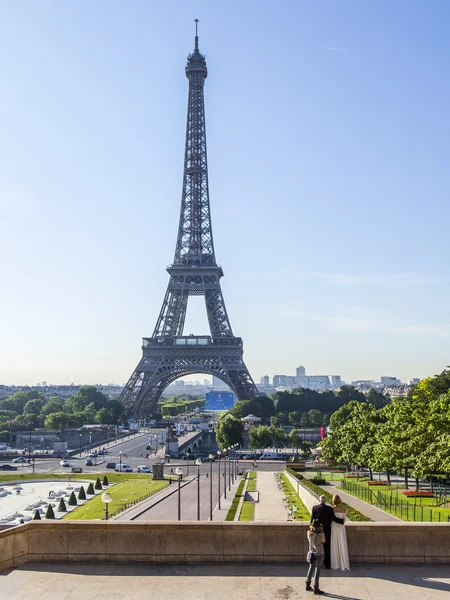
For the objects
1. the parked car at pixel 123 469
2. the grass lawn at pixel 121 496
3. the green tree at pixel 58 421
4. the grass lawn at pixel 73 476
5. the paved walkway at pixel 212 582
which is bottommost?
the grass lawn at pixel 121 496

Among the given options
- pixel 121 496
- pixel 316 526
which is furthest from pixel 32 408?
pixel 316 526

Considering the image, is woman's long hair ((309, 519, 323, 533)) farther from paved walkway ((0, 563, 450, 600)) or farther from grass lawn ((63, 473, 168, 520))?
grass lawn ((63, 473, 168, 520))

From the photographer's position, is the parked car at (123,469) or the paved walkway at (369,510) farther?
the parked car at (123,469)

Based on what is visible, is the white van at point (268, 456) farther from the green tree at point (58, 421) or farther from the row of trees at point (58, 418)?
the green tree at point (58, 421)

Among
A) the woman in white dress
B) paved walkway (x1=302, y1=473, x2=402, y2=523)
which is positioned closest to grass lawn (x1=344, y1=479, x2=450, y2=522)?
paved walkway (x1=302, y1=473, x2=402, y2=523)

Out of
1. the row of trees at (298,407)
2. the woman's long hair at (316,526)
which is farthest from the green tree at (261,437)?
the woman's long hair at (316,526)

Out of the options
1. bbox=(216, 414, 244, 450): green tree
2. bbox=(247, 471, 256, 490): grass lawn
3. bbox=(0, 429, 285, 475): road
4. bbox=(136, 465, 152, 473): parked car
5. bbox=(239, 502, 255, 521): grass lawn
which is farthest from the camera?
bbox=(216, 414, 244, 450): green tree

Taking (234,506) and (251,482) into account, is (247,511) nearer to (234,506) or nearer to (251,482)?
(234,506)
